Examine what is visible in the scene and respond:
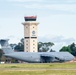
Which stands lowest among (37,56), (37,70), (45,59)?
(37,70)

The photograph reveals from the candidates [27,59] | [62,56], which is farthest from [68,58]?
[27,59]

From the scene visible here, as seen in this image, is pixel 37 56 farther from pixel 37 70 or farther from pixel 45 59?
pixel 37 70

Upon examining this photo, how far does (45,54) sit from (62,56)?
7109mm

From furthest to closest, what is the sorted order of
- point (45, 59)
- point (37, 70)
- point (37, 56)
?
point (45, 59), point (37, 56), point (37, 70)

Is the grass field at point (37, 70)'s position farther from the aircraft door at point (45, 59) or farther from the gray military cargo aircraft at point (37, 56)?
the aircraft door at point (45, 59)

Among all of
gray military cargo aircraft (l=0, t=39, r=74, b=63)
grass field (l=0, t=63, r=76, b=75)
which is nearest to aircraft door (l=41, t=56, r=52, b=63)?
gray military cargo aircraft (l=0, t=39, r=74, b=63)

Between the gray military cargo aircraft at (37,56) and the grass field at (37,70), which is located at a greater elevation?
the gray military cargo aircraft at (37,56)

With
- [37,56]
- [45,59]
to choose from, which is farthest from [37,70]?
[45,59]

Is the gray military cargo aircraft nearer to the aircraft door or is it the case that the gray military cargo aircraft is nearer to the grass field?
the aircraft door

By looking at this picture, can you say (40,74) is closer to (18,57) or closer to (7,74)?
(7,74)

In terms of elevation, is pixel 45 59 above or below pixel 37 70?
above

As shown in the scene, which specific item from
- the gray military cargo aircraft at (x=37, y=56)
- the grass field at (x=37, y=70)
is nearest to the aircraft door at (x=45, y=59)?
the gray military cargo aircraft at (x=37, y=56)

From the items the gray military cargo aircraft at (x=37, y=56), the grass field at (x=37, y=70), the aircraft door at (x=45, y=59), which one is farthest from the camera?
the aircraft door at (x=45, y=59)

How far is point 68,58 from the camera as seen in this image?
147 m
